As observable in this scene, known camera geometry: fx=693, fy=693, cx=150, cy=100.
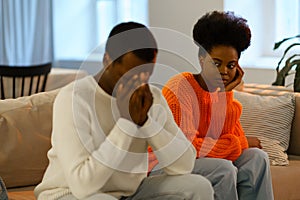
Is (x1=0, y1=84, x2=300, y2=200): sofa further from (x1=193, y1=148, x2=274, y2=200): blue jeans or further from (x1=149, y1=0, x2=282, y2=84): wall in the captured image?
(x1=149, y1=0, x2=282, y2=84): wall

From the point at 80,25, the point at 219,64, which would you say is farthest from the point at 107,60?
the point at 80,25

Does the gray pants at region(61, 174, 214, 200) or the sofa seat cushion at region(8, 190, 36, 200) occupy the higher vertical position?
the gray pants at region(61, 174, 214, 200)

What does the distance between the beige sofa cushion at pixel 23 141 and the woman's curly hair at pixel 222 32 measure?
0.67m

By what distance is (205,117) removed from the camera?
2424 millimetres

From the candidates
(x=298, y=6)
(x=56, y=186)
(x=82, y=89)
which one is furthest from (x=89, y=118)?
(x=298, y=6)

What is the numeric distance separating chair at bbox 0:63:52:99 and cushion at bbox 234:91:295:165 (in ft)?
5.87

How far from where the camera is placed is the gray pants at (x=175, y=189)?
1.96m

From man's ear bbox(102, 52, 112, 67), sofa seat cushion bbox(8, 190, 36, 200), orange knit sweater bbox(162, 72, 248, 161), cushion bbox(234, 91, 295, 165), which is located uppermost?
man's ear bbox(102, 52, 112, 67)

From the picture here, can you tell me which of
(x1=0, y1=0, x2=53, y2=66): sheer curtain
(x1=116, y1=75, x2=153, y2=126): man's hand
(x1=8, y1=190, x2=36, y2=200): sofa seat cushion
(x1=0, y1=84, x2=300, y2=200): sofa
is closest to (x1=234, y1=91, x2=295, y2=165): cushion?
(x1=0, y1=84, x2=300, y2=200): sofa

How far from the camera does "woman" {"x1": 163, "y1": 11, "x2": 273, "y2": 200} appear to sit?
7.58ft

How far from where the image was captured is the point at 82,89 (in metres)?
1.90

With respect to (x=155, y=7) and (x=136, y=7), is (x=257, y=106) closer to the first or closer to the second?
(x=155, y=7)

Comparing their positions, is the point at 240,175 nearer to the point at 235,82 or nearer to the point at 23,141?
the point at 235,82

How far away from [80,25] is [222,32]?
363 cm
